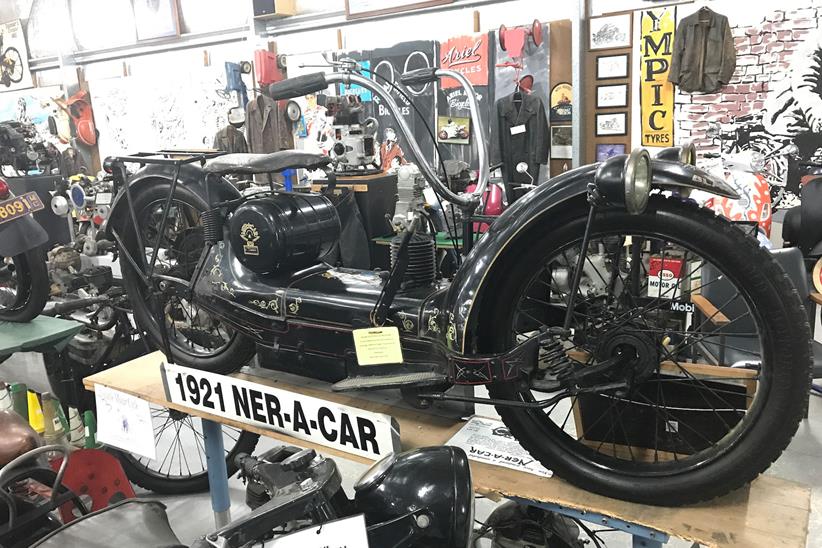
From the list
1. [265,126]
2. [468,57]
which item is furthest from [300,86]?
[265,126]

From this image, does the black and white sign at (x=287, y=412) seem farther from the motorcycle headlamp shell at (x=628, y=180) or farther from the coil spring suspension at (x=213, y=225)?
the motorcycle headlamp shell at (x=628, y=180)

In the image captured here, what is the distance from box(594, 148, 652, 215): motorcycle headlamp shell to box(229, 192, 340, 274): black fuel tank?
93cm

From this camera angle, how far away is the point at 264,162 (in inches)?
71.8

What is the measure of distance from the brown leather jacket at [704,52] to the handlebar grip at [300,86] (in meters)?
3.76

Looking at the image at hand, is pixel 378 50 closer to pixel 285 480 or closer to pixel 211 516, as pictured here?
pixel 211 516

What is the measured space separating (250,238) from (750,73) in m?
4.15

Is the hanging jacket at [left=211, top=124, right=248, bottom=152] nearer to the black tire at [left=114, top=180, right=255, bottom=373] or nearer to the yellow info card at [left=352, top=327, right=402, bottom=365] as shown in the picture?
the black tire at [left=114, top=180, right=255, bottom=373]

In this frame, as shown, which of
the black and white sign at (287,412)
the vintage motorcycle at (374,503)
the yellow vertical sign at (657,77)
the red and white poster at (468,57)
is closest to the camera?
the vintage motorcycle at (374,503)

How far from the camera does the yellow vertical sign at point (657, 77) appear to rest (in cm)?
473

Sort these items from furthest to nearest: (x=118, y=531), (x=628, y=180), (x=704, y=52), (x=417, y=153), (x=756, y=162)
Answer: (x=704, y=52), (x=756, y=162), (x=417, y=153), (x=118, y=531), (x=628, y=180)

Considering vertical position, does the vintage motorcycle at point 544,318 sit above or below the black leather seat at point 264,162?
below

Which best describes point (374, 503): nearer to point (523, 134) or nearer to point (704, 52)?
point (704, 52)

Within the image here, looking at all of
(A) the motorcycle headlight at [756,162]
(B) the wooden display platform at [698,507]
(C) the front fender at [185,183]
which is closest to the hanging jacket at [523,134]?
(A) the motorcycle headlight at [756,162]

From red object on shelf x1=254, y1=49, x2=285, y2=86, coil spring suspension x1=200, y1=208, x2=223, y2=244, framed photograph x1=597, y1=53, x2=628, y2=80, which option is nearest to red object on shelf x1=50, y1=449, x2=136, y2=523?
coil spring suspension x1=200, y1=208, x2=223, y2=244
